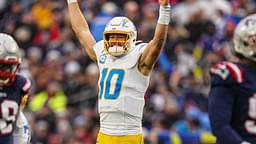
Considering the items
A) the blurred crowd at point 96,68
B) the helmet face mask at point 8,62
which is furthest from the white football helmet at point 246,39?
the blurred crowd at point 96,68

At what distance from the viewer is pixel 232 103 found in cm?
656

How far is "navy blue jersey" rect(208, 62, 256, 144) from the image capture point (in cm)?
650

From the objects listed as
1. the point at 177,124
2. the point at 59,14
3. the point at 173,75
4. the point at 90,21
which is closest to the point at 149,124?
the point at 177,124

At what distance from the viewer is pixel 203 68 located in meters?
14.1

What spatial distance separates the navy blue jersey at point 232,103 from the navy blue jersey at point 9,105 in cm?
207

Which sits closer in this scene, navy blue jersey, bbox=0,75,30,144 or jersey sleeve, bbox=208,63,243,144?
jersey sleeve, bbox=208,63,243,144

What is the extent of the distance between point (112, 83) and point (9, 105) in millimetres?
924

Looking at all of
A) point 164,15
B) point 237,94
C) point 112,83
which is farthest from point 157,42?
point 237,94

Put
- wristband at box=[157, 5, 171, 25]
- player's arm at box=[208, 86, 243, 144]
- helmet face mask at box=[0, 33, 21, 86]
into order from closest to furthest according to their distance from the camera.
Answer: player's arm at box=[208, 86, 243, 144]
wristband at box=[157, 5, 171, 25]
helmet face mask at box=[0, 33, 21, 86]

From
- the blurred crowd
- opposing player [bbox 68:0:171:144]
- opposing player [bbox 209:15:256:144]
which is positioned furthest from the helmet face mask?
the blurred crowd

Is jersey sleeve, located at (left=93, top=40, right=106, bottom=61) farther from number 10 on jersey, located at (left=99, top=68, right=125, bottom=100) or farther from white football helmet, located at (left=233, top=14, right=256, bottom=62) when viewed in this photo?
white football helmet, located at (left=233, top=14, right=256, bottom=62)

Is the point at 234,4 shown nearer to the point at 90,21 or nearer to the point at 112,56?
the point at 90,21

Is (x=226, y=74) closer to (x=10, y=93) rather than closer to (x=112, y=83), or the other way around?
(x=112, y=83)

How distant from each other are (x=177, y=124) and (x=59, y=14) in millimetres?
4564
